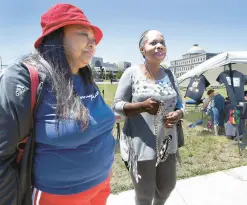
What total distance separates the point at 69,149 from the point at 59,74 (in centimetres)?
37

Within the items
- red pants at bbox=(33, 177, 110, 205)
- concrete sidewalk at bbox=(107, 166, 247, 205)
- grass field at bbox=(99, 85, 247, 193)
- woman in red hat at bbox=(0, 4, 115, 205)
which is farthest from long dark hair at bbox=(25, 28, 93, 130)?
grass field at bbox=(99, 85, 247, 193)

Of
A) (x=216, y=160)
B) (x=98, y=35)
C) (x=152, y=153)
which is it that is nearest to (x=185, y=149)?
(x=216, y=160)

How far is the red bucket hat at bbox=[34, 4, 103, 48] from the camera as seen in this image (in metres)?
1.15

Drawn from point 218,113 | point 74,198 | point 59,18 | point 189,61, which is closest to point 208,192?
point 74,198

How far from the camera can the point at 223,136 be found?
6781 mm

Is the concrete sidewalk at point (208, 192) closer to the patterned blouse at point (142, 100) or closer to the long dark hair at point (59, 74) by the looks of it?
the patterned blouse at point (142, 100)

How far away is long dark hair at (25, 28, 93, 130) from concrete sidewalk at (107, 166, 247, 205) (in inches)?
87.3

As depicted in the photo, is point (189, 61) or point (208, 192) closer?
point (208, 192)

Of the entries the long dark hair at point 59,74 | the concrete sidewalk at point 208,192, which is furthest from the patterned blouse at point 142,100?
the concrete sidewalk at point 208,192

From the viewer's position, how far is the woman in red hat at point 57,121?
100 cm

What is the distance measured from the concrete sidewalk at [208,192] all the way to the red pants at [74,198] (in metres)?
1.79

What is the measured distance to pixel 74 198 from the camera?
1.19 meters

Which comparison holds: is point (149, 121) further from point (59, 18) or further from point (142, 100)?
point (59, 18)

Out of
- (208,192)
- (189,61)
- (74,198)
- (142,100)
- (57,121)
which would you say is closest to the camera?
(57,121)
